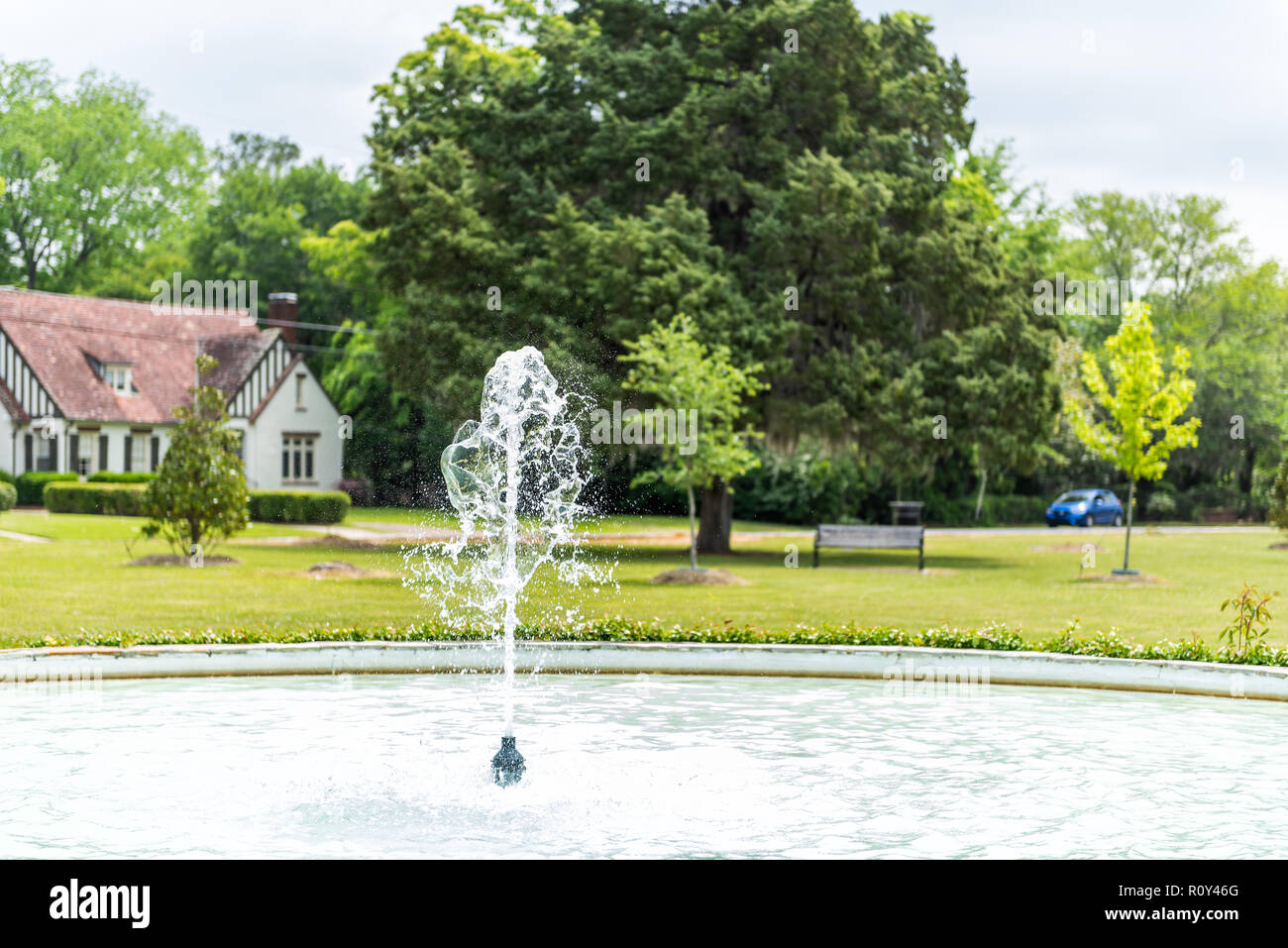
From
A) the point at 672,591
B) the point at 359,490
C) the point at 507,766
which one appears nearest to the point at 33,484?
the point at 359,490

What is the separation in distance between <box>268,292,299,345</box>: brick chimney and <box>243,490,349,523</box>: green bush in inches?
787

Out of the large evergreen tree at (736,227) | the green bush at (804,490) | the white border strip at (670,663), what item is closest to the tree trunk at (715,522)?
the large evergreen tree at (736,227)

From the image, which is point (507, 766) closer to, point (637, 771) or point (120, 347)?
point (637, 771)

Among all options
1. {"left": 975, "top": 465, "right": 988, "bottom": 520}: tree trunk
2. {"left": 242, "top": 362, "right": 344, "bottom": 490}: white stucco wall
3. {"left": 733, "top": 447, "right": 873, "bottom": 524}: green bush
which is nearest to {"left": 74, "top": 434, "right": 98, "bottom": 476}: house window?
{"left": 242, "top": 362, "right": 344, "bottom": 490}: white stucco wall

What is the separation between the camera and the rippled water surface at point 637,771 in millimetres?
8773

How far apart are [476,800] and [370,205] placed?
3024cm

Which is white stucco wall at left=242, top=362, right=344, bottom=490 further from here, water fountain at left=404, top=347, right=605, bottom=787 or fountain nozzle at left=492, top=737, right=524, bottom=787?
fountain nozzle at left=492, top=737, right=524, bottom=787

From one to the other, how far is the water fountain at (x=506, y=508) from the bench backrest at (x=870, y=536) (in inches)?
211

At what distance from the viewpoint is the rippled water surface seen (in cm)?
877

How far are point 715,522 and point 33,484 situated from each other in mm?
27310

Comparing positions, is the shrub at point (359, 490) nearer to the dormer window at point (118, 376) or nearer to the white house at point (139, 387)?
the white house at point (139, 387)
